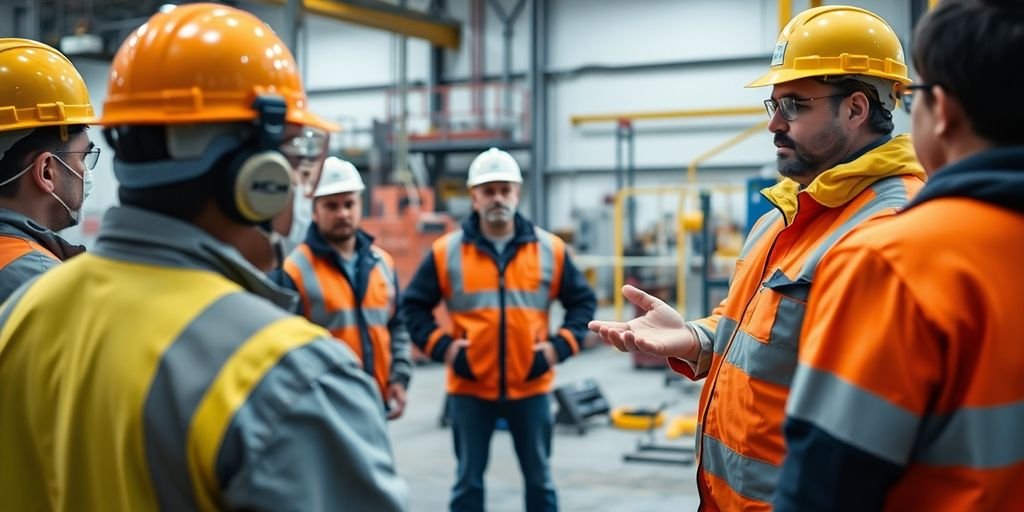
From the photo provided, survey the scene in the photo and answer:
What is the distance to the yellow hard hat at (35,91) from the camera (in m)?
2.73

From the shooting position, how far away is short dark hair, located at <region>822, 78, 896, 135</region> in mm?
2662

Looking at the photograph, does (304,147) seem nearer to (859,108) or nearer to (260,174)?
(260,174)

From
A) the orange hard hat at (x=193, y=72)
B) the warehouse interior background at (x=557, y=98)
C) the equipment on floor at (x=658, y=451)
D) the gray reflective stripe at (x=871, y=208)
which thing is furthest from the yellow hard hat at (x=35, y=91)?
the warehouse interior background at (x=557, y=98)

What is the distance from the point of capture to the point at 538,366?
200 inches

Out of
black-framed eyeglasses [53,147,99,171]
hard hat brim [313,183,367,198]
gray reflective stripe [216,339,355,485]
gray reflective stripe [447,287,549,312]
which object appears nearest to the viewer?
gray reflective stripe [216,339,355,485]

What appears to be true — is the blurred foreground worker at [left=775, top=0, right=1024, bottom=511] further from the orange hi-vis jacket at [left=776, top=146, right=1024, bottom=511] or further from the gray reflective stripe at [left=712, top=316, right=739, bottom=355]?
the gray reflective stripe at [left=712, top=316, right=739, bottom=355]

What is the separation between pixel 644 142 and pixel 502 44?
12.2 feet

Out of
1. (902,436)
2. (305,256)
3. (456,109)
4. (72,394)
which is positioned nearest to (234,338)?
(72,394)

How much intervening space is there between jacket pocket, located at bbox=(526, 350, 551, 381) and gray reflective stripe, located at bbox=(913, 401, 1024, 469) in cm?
369

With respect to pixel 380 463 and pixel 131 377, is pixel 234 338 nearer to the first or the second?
pixel 131 377

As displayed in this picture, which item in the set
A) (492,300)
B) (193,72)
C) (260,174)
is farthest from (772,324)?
(492,300)

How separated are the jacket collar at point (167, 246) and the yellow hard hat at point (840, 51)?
1.71 metres

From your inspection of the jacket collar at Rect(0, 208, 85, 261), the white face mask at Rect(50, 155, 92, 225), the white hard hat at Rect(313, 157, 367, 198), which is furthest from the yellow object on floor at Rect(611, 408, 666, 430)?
the jacket collar at Rect(0, 208, 85, 261)

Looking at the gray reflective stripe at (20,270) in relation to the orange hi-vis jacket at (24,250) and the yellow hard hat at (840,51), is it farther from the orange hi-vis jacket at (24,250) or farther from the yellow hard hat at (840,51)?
the yellow hard hat at (840,51)
